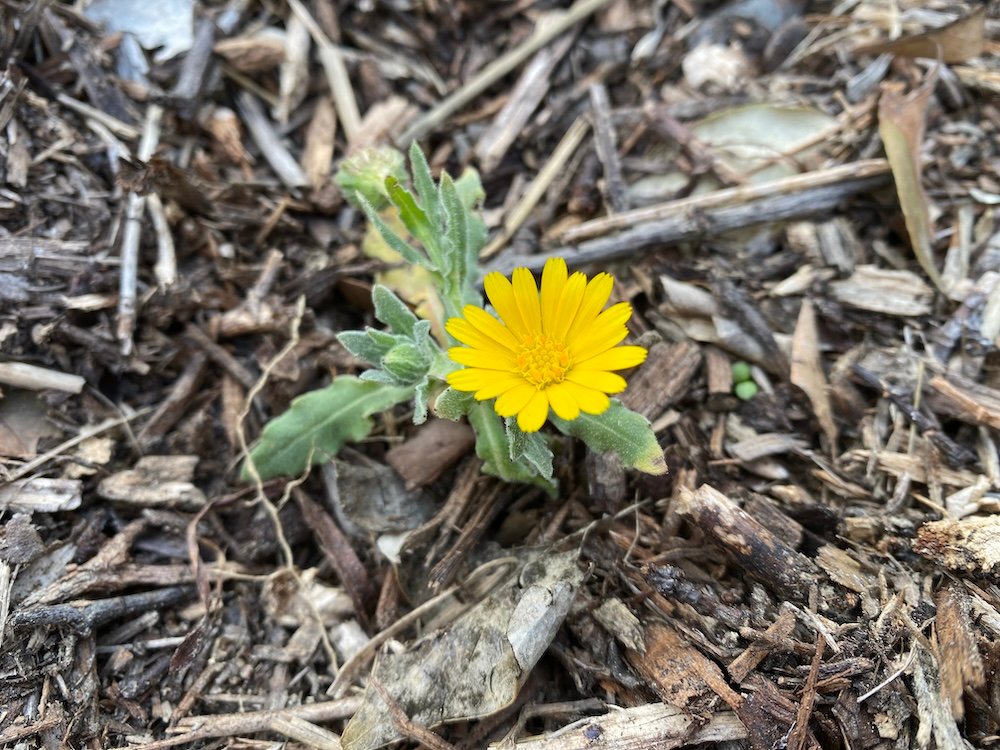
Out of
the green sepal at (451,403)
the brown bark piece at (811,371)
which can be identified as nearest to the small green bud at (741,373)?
the brown bark piece at (811,371)

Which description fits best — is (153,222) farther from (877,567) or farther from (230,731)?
(877,567)

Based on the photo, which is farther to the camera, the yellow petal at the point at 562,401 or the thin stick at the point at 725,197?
the thin stick at the point at 725,197

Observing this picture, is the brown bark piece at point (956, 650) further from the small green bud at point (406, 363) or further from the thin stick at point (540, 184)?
the thin stick at point (540, 184)

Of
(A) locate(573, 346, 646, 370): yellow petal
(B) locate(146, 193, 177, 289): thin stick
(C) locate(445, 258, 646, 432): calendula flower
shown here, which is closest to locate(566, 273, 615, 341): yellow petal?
(C) locate(445, 258, 646, 432): calendula flower

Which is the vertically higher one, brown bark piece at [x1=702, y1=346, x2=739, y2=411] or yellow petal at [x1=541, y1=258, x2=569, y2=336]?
yellow petal at [x1=541, y1=258, x2=569, y2=336]

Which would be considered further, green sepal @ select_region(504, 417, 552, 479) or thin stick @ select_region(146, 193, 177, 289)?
thin stick @ select_region(146, 193, 177, 289)

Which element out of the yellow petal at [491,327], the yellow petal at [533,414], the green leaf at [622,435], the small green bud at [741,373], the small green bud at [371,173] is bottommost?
the small green bud at [741,373]

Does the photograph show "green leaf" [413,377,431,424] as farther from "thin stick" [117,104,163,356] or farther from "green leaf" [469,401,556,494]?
"thin stick" [117,104,163,356]
